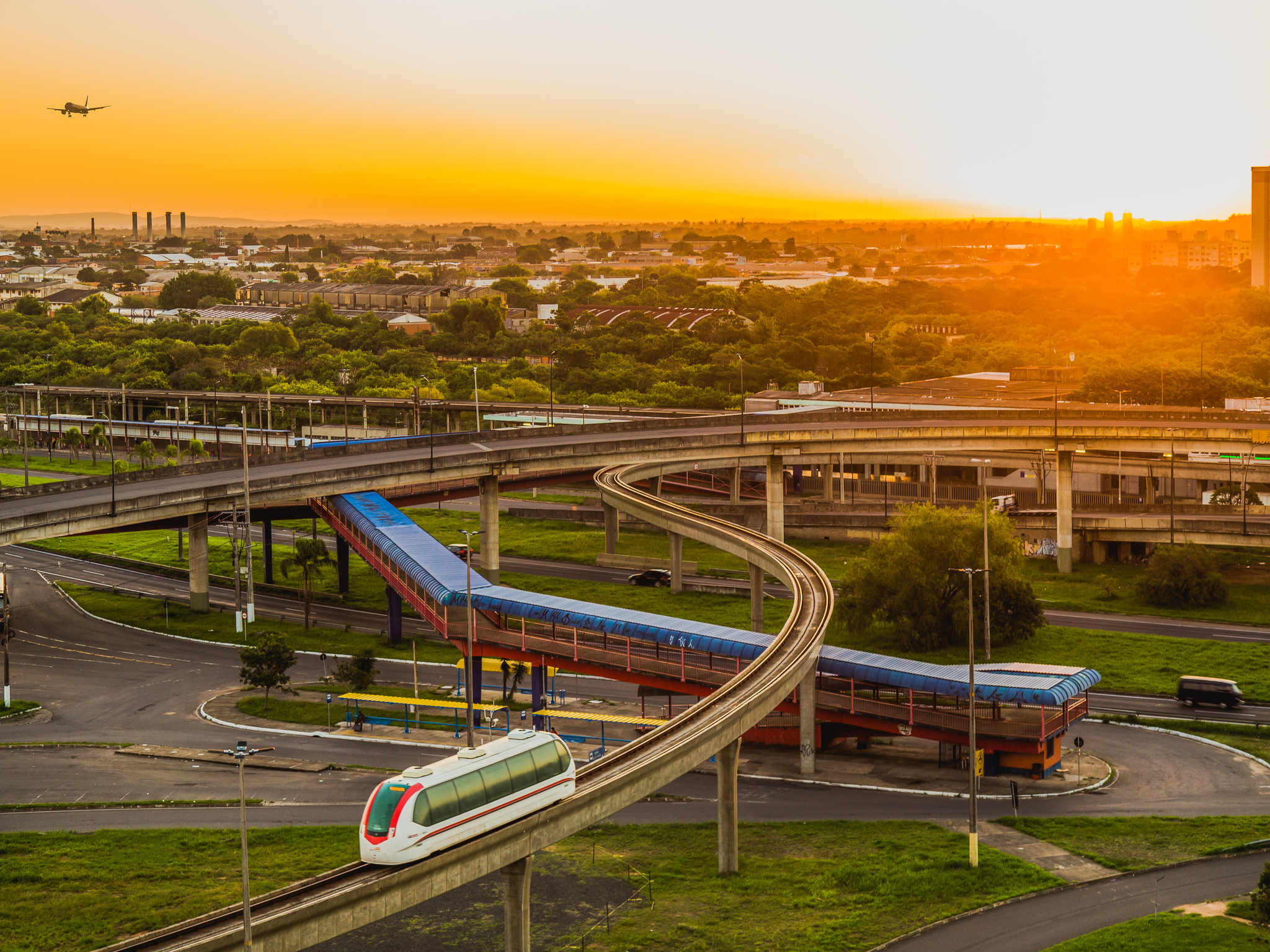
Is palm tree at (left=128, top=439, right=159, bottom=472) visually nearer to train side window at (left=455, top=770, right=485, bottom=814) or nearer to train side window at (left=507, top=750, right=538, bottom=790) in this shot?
train side window at (left=507, top=750, right=538, bottom=790)

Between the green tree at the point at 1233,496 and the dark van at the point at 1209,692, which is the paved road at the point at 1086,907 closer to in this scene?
the dark van at the point at 1209,692

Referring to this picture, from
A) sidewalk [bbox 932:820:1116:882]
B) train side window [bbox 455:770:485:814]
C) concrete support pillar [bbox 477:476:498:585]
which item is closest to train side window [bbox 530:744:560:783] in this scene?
train side window [bbox 455:770:485:814]

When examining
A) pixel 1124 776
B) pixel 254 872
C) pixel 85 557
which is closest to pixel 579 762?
pixel 254 872

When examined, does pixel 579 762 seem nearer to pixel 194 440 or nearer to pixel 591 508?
pixel 591 508

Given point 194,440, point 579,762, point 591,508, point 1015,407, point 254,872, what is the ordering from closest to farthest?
point 254,872 → point 579,762 → point 591,508 → point 1015,407 → point 194,440

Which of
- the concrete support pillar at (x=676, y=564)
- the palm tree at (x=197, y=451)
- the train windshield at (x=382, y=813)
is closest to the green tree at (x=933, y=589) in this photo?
the concrete support pillar at (x=676, y=564)
